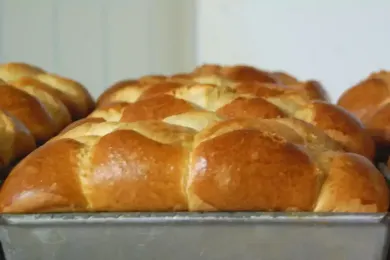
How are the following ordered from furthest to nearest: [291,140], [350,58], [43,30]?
1. [43,30]
2. [350,58]
3. [291,140]

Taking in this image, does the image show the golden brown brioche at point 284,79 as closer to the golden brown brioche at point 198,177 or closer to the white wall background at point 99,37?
the golden brown brioche at point 198,177

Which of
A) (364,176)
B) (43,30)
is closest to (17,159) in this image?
(364,176)

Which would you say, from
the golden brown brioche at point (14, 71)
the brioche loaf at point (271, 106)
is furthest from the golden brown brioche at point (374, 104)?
the golden brown brioche at point (14, 71)

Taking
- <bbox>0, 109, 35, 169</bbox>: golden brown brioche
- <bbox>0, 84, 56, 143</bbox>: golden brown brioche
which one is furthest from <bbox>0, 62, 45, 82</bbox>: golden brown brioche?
<bbox>0, 109, 35, 169</bbox>: golden brown brioche

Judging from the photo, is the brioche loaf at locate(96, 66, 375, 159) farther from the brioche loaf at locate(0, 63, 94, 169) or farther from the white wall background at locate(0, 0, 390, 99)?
the white wall background at locate(0, 0, 390, 99)

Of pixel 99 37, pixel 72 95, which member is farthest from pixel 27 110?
pixel 99 37

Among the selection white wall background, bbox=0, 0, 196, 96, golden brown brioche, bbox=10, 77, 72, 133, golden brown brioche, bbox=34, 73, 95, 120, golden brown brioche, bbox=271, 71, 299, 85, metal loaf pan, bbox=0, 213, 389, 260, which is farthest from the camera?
white wall background, bbox=0, 0, 196, 96

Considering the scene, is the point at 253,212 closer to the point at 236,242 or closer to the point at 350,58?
the point at 236,242
